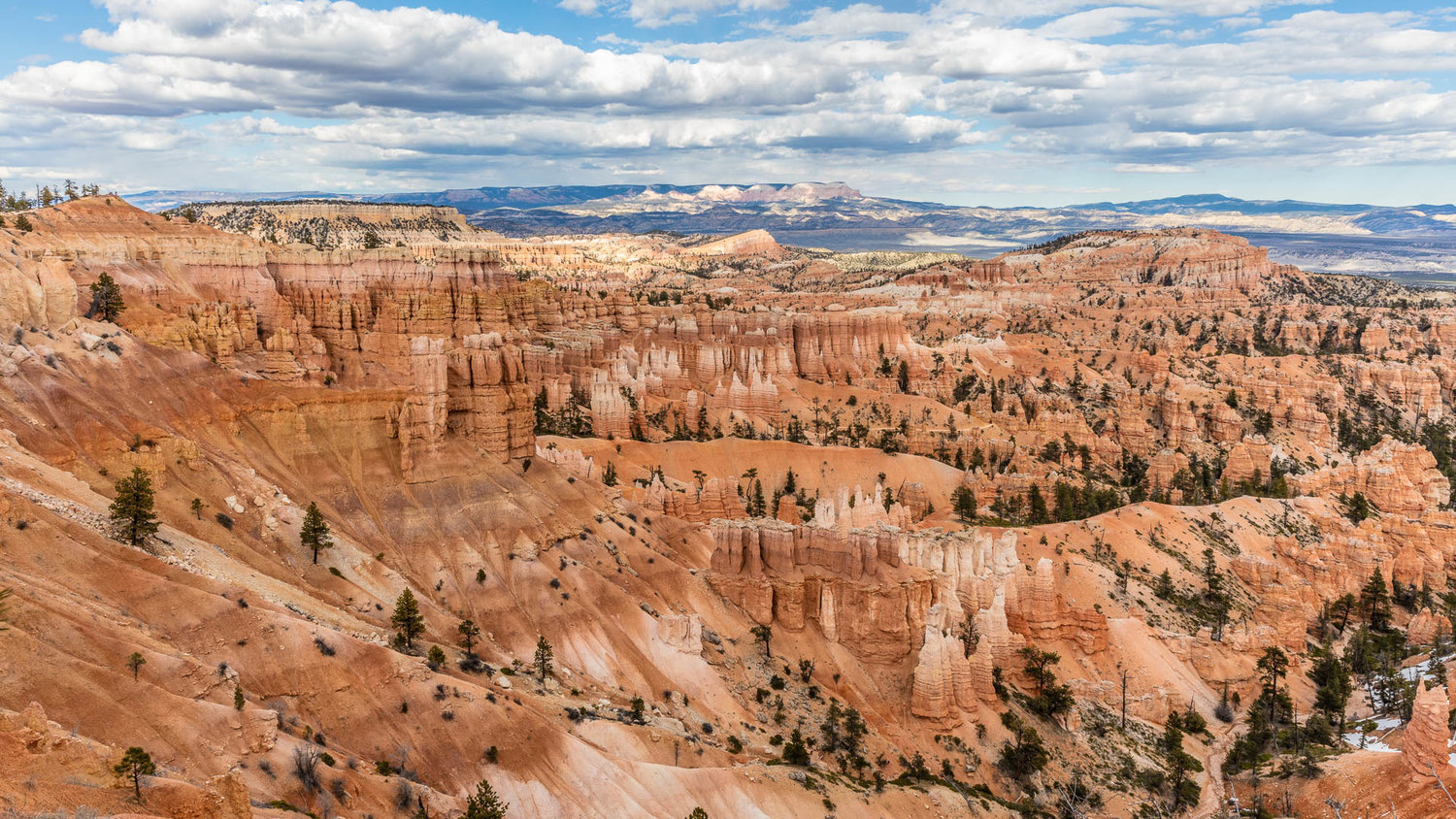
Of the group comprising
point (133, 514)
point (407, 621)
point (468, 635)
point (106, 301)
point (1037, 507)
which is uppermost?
point (106, 301)

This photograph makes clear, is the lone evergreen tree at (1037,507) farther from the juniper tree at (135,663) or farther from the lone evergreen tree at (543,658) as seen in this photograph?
the juniper tree at (135,663)

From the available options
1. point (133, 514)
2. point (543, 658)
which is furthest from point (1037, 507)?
point (133, 514)

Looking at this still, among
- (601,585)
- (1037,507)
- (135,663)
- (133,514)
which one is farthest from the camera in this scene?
(1037,507)

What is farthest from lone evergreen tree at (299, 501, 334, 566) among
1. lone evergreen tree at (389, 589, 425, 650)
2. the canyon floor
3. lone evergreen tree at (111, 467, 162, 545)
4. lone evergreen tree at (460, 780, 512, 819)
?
lone evergreen tree at (460, 780, 512, 819)

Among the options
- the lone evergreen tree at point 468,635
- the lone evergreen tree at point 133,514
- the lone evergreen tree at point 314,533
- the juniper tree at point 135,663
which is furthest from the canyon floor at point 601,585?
the lone evergreen tree at point 314,533

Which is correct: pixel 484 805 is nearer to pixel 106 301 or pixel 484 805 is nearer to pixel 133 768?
pixel 133 768

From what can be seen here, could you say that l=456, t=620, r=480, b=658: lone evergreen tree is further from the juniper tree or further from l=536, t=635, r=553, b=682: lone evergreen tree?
the juniper tree
